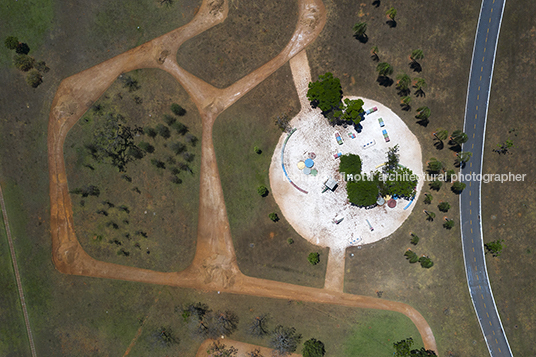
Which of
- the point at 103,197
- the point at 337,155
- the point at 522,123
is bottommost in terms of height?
the point at 103,197

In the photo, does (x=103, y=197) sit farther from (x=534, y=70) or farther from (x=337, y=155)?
(x=534, y=70)

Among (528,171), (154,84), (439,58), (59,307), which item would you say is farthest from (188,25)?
(528,171)

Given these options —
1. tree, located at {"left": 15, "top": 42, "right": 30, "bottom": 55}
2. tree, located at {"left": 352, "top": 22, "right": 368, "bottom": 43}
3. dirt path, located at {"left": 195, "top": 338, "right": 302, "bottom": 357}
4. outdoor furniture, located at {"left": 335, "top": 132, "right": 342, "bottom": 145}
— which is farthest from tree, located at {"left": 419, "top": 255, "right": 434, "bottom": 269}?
tree, located at {"left": 15, "top": 42, "right": 30, "bottom": 55}

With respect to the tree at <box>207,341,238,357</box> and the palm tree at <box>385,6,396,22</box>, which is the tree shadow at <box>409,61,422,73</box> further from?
the tree at <box>207,341,238,357</box>

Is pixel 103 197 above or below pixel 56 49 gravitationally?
below

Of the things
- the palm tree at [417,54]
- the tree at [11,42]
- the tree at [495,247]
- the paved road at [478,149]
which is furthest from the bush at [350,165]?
the tree at [11,42]

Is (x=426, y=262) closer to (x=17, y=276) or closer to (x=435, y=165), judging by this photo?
(x=435, y=165)

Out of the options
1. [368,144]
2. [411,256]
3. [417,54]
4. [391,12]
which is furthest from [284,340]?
[391,12]
